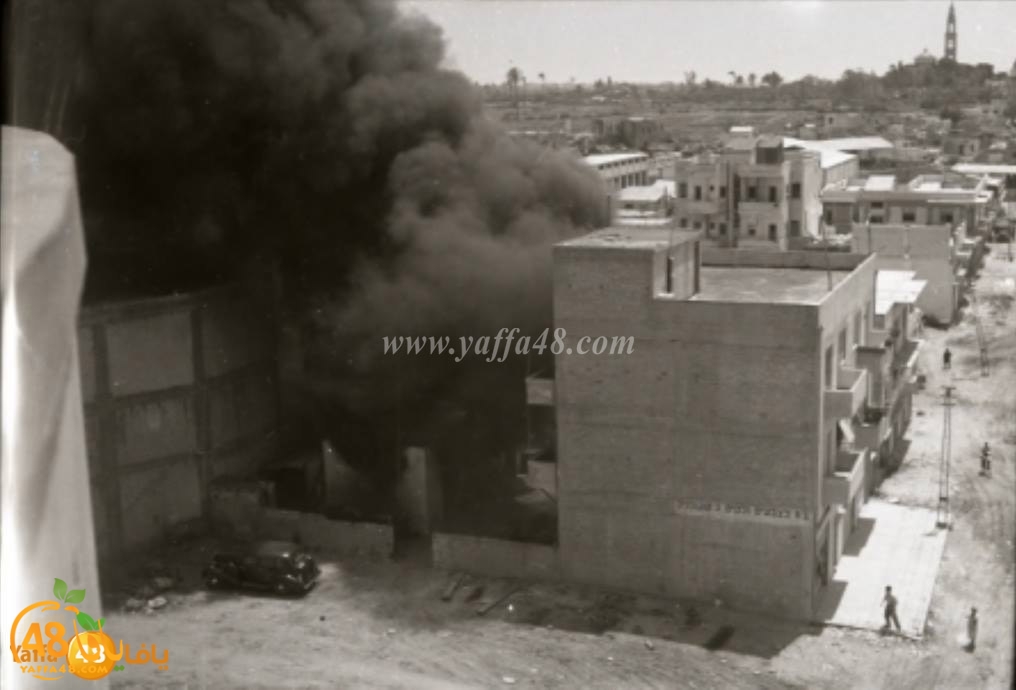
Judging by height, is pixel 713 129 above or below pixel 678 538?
above

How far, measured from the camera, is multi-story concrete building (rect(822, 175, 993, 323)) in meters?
36.9

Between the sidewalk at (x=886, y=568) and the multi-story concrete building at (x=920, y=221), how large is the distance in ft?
54.2

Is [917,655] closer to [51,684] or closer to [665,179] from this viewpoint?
[51,684]

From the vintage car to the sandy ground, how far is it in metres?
0.25

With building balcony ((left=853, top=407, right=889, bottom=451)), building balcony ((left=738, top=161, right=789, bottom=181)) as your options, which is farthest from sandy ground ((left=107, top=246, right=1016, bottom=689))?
building balcony ((left=738, top=161, right=789, bottom=181))

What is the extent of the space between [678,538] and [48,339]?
1526 cm

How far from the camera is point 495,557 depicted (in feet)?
59.5

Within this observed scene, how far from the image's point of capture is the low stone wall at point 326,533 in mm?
19281

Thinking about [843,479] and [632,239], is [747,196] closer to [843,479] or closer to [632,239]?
[632,239]

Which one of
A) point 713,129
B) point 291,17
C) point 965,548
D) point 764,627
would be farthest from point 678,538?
point 713,129

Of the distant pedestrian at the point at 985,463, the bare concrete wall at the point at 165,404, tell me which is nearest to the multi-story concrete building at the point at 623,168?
the distant pedestrian at the point at 985,463

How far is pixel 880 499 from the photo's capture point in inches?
850

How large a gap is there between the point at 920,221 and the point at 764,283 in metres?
24.7

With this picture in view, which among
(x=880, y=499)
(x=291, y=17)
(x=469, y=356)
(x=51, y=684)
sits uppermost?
(x=291, y=17)
